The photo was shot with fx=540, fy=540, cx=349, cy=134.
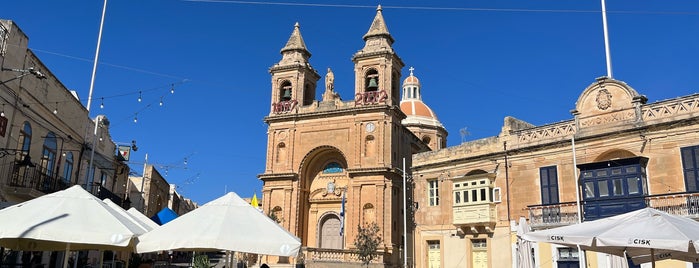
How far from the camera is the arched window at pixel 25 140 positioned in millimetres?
19234

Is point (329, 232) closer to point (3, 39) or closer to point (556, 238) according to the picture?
point (3, 39)

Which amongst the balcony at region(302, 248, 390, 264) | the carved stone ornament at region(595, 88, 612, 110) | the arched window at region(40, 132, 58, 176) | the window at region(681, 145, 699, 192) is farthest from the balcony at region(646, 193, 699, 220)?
the arched window at region(40, 132, 58, 176)

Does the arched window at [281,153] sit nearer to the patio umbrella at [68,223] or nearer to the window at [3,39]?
the window at [3,39]

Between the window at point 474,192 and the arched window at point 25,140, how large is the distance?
19.3 meters

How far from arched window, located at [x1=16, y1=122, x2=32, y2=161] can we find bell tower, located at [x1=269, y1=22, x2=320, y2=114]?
59.4 feet

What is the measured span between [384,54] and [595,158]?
51.1ft

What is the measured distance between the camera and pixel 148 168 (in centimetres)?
4884

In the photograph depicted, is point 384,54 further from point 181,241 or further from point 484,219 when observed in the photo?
point 181,241

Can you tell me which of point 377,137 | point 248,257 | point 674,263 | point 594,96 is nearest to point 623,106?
point 594,96

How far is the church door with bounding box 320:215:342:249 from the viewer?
34531 millimetres

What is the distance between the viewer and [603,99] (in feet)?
77.3

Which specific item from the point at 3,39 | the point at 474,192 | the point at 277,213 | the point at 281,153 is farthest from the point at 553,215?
the point at 3,39

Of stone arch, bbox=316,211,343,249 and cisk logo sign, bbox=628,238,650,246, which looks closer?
cisk logo sign, bbox=628,238,650,246

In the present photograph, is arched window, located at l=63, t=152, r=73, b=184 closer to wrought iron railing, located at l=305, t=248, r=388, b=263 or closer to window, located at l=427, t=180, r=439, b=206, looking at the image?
Result: wrought iron railing, located at l=305, t=248, r=388, b=263
